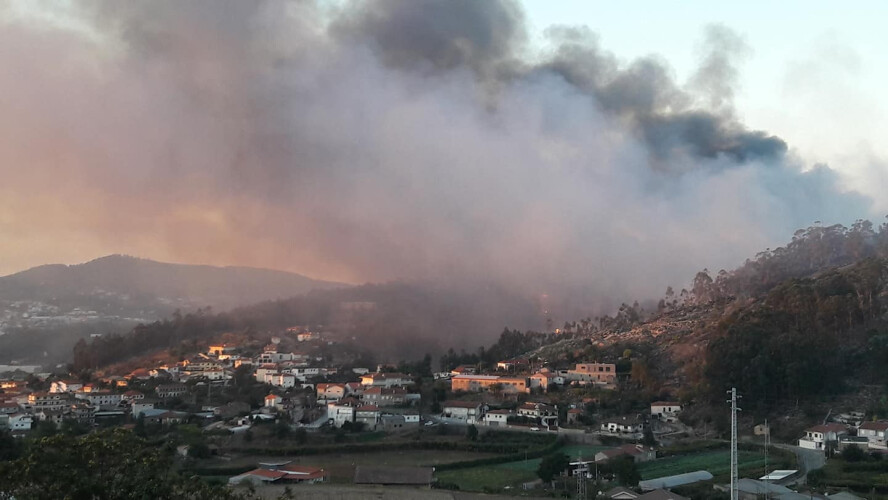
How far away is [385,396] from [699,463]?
18.9 metres

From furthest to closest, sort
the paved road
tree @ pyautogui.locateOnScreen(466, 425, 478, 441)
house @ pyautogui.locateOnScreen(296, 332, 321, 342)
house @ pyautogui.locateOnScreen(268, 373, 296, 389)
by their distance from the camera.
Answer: house @ pyautogui.locateOnScreen(296, 332, 321, 342)
house @ pyautogui.locateOnScreen(268, 373, 296, 389)
tree @ pyautogui.locateOnScreen(466, 425, 478, 441)
the paved road

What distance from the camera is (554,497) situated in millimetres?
23594

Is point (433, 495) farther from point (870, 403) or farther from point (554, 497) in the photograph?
point (870, 403)

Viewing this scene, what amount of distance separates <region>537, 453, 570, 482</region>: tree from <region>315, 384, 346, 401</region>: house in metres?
20.0

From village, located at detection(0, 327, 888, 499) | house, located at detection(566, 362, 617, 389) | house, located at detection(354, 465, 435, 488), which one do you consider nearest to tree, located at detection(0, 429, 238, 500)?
→ village, located at detection(0, 327, 888, 499)

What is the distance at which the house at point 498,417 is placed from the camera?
125 ft

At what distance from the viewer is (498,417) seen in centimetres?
3862

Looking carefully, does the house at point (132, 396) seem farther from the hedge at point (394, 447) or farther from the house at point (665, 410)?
the house at point (665, 410)

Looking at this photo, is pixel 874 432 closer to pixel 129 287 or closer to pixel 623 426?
pixel 623 426

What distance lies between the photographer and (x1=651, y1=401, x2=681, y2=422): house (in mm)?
37969

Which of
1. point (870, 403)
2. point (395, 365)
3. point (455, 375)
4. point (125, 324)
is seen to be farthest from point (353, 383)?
point (125, 324)

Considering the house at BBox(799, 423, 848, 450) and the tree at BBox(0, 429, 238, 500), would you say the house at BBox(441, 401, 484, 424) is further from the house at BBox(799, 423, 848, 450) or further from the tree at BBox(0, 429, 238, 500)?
the tree at BBox(0, 429, 238, 500)

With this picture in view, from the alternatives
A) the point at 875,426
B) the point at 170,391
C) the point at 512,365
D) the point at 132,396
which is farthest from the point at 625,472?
the point at 170,391

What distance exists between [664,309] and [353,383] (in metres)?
26.5
